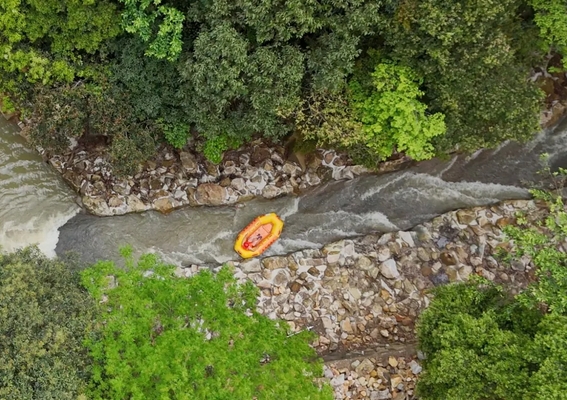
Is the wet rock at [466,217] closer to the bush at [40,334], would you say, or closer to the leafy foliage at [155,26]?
the leafy foliage at [155,26]


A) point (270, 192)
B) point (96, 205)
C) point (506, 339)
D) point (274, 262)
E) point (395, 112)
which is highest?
point (395, 112)

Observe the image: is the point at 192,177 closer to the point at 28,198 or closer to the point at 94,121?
the point at 94,121

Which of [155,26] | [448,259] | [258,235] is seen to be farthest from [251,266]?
[155,26]

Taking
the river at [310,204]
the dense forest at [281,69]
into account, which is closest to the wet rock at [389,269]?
the river at [310,204]

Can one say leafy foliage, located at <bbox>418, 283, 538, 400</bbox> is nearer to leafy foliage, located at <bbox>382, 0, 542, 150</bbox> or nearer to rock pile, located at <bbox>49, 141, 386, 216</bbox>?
leafy foliage, located at <bbox>382, 0, 542, 150</bbox>

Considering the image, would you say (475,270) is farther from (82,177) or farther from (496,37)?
(82,177)
